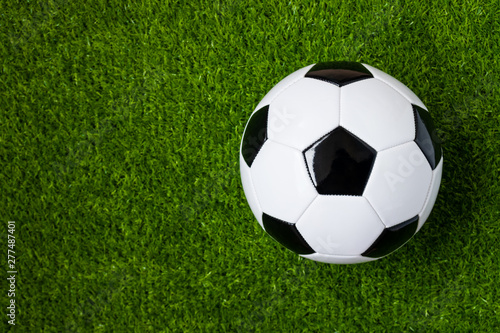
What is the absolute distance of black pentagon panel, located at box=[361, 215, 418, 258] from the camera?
1501mm

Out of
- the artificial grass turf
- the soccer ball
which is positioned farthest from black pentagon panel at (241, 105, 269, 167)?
the artificial grass turf

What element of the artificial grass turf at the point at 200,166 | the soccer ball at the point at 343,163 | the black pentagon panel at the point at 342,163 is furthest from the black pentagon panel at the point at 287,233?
the artificial grass turf at the point at 200,166

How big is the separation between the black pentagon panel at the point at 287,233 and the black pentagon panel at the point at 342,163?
0.21 metres

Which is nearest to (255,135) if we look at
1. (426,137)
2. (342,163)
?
(342,163)

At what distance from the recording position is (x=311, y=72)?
158 centimetres

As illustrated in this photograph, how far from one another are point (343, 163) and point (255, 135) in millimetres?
348

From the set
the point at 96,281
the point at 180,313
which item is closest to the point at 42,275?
the point at 96,281

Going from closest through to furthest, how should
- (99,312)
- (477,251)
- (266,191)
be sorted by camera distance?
(266,191)
(477,251)
(99,312)

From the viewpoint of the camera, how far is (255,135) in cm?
157

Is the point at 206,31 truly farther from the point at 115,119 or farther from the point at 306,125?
the point at 306,125

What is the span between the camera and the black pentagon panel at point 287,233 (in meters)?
1.53

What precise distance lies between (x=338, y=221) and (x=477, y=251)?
3.09 feet

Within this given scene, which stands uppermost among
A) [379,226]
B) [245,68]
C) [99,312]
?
[245,68]

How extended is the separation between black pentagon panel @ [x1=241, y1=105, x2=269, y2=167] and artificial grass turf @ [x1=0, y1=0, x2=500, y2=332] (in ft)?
1.67
